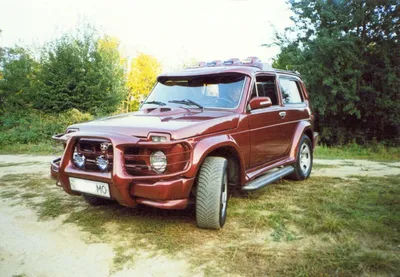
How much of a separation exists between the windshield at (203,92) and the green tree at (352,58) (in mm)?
10306

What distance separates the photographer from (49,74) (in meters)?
13.6

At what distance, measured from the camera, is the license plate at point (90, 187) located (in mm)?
3285

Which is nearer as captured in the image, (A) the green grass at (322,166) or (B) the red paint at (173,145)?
(B) the red paint at (173,145)

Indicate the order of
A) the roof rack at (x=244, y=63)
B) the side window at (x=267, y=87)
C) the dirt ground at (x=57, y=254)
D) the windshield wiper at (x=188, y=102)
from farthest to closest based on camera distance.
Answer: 1. the roof rack at (x=244, y=63)
2. the side window at (x=267, y=87)
3. the windshield wiper at (x=188, y=102)
4. the dirt ground at (x=57, y=254)

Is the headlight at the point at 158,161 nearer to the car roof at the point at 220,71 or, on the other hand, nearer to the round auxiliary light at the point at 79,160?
the round auxiliary light at the point at 79,160

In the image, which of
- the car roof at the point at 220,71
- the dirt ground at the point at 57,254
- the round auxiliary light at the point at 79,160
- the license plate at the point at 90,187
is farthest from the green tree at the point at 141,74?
the license plate at the point at 90,187

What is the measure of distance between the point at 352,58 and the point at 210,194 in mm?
12709

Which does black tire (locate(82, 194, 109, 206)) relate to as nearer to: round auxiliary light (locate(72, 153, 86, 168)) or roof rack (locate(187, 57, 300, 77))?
round auxiliary light (locate(72, 153, 86, 168))

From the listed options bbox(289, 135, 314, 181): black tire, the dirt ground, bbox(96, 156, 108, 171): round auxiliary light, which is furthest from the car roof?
the dirt ground

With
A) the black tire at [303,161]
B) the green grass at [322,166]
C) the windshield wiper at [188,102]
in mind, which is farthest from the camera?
the green grass at [322,166]

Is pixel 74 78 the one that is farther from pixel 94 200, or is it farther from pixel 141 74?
pixel 141 74

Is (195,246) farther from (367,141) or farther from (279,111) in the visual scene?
(367,141)

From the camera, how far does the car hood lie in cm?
322

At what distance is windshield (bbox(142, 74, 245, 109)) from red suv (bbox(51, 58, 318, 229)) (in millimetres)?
13
